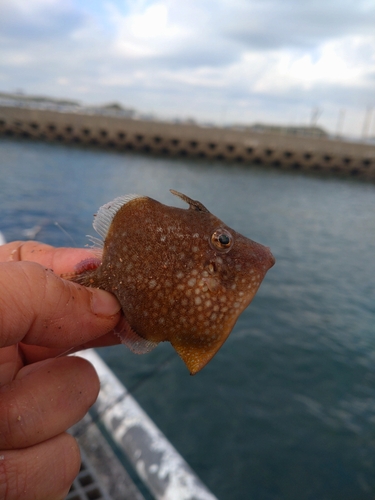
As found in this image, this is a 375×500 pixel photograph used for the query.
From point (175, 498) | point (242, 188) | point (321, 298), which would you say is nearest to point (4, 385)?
point (175, 498)

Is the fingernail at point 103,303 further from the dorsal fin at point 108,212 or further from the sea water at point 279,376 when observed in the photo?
the sea water at point 279,376

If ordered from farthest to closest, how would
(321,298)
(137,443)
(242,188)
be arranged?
(242,188)
(321,298)
(137,443)

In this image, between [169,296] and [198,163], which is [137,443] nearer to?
[169,296]

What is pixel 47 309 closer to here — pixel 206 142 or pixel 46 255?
pixel 46 255

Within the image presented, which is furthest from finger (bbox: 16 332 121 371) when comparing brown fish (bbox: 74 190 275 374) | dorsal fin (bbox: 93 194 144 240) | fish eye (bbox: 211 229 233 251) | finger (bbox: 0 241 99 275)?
fish eye (bbox: 211 229 233 251)

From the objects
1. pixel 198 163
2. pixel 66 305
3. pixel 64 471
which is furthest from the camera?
pixel 198 163

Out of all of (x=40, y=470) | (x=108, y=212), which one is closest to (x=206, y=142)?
(x=108, y=212)

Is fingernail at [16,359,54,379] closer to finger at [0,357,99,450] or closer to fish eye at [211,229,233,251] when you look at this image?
finger at [0,357,99,450]
